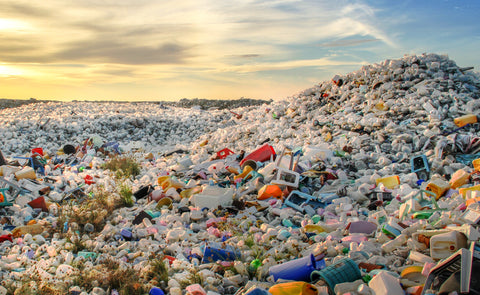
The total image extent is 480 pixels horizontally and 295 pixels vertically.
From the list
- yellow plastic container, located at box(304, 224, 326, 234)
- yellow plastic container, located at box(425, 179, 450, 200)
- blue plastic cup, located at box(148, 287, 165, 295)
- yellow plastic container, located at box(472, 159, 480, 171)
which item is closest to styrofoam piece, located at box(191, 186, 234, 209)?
yellow plastic container, located at box(304, 224, 326, 234)

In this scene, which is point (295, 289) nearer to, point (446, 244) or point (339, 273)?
point (339, 273)

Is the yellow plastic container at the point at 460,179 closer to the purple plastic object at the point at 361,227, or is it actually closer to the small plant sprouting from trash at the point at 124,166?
the purple plastic object at the point at 361,227

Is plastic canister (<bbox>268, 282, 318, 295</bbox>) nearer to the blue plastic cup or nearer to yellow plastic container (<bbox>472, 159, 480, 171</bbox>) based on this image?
the blue plastic cup

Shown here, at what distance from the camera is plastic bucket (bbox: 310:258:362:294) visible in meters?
2.49

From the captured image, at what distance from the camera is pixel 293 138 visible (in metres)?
8.27

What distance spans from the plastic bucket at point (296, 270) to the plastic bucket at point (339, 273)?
0.06 m

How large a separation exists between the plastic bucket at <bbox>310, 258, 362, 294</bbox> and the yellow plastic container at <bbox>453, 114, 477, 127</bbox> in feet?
16.9

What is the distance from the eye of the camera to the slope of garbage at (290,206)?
2787 millimetres

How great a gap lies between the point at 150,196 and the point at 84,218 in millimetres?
1232

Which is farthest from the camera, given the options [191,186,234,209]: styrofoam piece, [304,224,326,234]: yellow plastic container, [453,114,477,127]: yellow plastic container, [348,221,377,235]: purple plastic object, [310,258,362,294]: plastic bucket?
[453,114,477,127]: yellow plastic container

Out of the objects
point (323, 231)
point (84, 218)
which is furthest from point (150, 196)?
point (323, 231)

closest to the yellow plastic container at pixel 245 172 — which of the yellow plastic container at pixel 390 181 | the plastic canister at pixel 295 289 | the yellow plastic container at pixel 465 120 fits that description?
the yellow plastic container at pixel 390 181

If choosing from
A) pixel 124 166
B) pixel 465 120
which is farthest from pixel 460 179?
pixel 124 166

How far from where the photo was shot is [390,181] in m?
5.10
